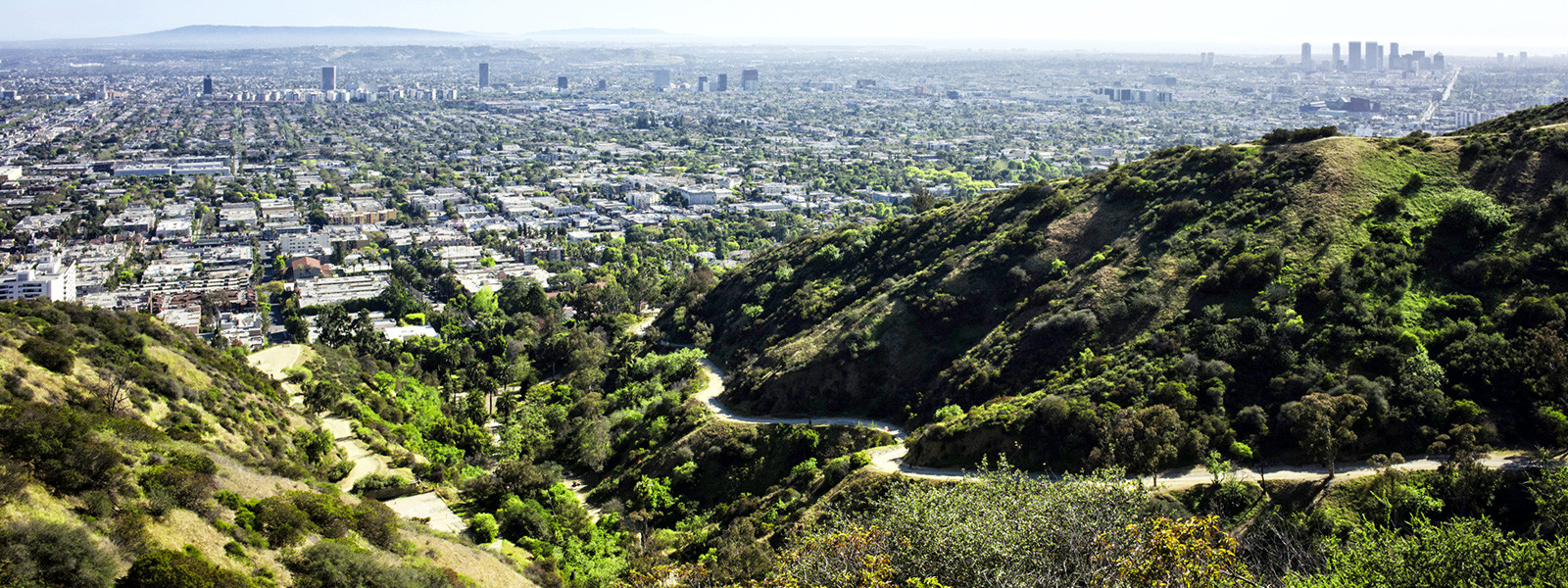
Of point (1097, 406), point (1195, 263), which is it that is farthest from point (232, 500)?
point (1195, 263)

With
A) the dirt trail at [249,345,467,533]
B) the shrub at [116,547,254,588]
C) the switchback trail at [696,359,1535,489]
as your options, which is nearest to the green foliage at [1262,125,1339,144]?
the switchback trail at [696,359,1535,489]

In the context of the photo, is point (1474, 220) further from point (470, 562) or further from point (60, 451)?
point (60, 451)

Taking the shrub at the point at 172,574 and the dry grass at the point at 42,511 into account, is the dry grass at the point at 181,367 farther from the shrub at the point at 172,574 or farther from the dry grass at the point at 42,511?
the shrub at the point at 172,574

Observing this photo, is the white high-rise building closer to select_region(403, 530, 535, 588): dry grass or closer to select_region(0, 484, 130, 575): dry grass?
select_region(403, 530, 535, 588): dry grass

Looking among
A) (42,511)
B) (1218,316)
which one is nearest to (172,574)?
(42,511)

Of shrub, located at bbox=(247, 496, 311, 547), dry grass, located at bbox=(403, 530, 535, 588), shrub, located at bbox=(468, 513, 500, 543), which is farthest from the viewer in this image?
shrub, located at bbox=(468, 513, 500, 543)

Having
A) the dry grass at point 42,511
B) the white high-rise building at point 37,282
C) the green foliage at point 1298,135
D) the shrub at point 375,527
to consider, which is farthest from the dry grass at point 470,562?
the white high-rise building at point 37,282
